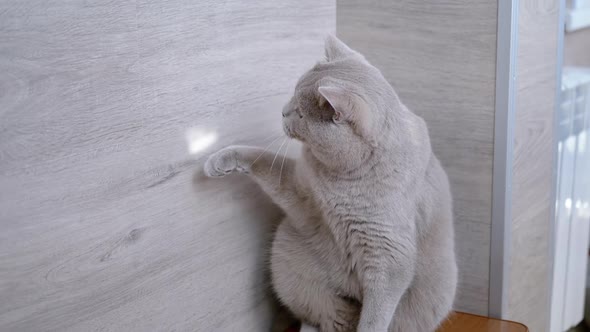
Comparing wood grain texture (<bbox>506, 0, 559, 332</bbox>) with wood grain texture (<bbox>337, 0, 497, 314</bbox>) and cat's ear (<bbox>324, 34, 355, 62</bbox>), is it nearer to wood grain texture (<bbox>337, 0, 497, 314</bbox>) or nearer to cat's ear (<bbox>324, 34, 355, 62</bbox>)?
wood grain texture (<bbox>337, 0, 497, 314</bbox>)

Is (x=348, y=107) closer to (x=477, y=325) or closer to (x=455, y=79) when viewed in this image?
(x=455, y=79)

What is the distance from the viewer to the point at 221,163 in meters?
1.17

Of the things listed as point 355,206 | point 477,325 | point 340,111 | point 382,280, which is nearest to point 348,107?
point 340,111

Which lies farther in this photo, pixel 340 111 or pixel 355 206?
pixel 355 206

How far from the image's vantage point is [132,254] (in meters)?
1.04

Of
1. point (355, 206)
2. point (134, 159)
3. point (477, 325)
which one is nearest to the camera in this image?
point (134, 159)

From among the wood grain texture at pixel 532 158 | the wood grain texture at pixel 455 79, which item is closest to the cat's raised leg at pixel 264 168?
the wood grain texture at pixel 455 79

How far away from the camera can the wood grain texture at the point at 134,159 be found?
86 cm

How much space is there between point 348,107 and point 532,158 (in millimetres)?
707

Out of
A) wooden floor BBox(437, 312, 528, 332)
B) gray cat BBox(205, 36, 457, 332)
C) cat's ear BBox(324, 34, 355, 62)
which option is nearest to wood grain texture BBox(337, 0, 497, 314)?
wooden floor BBox(437, 312, 528, 332)

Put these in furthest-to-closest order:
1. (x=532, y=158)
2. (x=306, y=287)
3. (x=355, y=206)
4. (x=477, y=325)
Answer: (x=532, y=158) < (x=477, y=325) < (x=306, y=287) < (x=355, y=206)

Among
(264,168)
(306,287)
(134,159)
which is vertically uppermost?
(134,159)

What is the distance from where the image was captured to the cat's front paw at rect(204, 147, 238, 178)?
1.16 meters

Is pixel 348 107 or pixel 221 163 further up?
pixel 348 107
